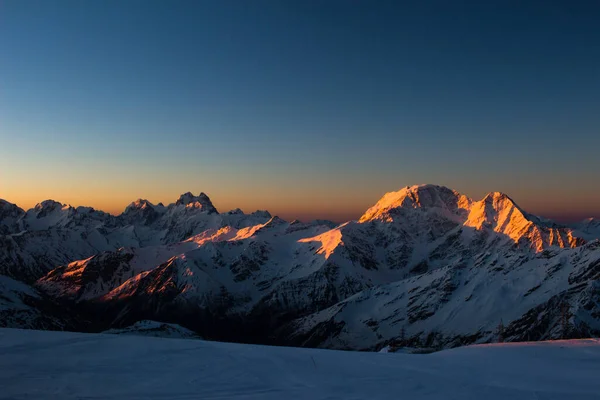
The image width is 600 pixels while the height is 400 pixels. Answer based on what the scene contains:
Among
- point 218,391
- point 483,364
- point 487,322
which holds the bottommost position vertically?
point 487,322

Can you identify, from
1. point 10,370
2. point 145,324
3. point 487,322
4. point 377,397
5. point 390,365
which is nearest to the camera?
point 377,397

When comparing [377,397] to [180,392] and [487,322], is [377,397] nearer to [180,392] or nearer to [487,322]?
[180,392]

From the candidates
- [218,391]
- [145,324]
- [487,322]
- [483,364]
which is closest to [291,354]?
[218,391]

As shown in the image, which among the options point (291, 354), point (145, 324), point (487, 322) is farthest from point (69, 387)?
point (487, 322)

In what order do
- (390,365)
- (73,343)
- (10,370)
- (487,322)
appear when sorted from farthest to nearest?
(487,322), (73,343), (390,365), (10,370)

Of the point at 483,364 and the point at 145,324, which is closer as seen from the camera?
the point at 483,364

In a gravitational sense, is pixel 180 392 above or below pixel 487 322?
above
